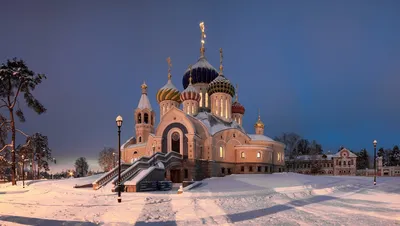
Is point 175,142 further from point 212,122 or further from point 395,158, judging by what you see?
point 395,158

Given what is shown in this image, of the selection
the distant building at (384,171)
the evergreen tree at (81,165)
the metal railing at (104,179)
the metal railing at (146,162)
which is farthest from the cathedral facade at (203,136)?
the evergreen tree at (81,165)

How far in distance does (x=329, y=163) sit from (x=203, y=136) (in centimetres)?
5895

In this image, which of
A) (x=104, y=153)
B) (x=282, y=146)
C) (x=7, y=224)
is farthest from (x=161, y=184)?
(x=104, y=153)

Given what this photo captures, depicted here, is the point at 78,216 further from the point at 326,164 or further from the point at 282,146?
the point at 326,164

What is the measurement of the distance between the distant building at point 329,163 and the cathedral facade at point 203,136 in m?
32.7

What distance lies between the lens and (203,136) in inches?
1640

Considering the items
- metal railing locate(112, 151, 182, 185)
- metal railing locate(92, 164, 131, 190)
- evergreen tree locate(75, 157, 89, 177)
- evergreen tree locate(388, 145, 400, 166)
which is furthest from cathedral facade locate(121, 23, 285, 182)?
evergreen tree locate(388, 145, 400, 166)

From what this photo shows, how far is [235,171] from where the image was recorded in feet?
148

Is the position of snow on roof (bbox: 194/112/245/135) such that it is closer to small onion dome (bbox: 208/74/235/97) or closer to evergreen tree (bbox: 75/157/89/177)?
small onion dome (bbox: 208/74/235/97)

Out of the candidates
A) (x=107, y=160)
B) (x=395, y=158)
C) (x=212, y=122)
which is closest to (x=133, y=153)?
(x=212, y=122)

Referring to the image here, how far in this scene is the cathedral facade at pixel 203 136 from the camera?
39819 mm

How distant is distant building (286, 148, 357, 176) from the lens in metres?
77.9

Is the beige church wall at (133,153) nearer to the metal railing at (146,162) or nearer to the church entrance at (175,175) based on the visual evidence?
the church entrance at (175,175)

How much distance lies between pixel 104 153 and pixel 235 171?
4450 centimetres
